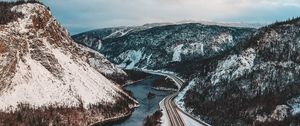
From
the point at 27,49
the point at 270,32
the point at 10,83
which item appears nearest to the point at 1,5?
the point at 27,49

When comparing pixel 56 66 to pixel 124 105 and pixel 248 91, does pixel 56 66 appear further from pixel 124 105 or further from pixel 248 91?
pixel 248 91

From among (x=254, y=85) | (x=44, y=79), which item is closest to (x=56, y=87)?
(x=44, y=79)

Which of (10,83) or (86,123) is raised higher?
(10,83)

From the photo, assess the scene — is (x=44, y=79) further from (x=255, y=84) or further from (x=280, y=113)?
(x=280, y=113)

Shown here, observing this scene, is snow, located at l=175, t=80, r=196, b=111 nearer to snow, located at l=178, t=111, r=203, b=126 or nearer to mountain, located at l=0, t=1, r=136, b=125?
mountain, located at l=0, t=1, r=136, b=125

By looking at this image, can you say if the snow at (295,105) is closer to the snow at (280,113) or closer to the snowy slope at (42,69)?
the snow at (280,113)

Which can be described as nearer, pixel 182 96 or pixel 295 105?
pixel 295 105
